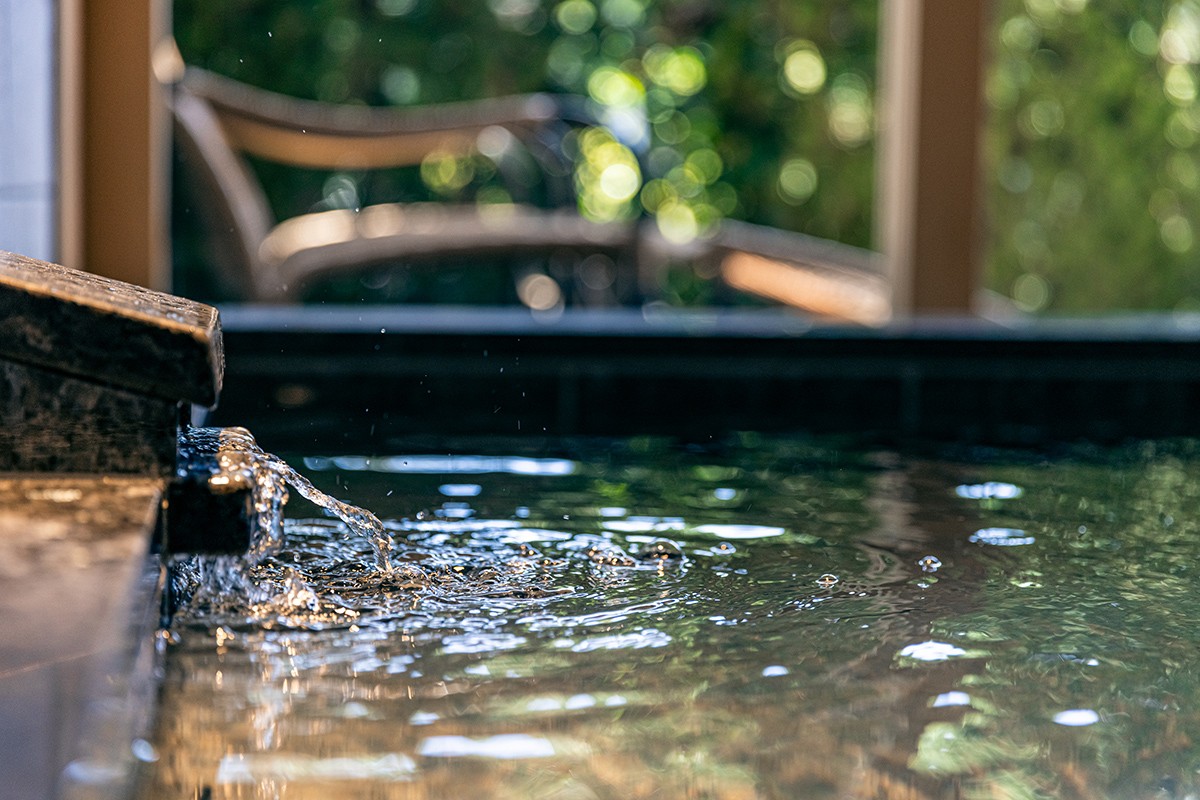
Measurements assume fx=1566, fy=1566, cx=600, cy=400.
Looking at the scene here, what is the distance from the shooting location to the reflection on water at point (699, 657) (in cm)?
98

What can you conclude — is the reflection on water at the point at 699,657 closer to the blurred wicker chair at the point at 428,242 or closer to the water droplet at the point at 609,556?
the water droplet at the point at 609,556

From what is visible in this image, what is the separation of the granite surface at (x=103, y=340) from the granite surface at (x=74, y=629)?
0.09 meters

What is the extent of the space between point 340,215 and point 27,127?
312 centimetres

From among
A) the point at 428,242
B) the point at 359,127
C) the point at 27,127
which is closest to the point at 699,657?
the point at 27,127

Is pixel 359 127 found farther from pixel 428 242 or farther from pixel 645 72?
pixel 645 72

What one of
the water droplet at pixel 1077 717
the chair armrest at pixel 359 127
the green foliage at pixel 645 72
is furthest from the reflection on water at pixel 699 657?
the green foliage at pixel 645 72

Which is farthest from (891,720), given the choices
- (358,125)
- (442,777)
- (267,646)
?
(358,125)

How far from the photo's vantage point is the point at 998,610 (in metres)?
1.46

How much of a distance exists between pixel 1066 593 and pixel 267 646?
0.79 metres

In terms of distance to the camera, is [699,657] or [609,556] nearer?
[699,657]

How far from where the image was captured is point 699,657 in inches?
49.6

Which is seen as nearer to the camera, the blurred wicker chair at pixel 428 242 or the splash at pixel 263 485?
the splash at pixel 263 485

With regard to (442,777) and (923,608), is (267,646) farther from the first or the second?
(923,608)

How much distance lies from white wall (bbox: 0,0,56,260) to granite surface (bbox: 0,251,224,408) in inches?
65.2
